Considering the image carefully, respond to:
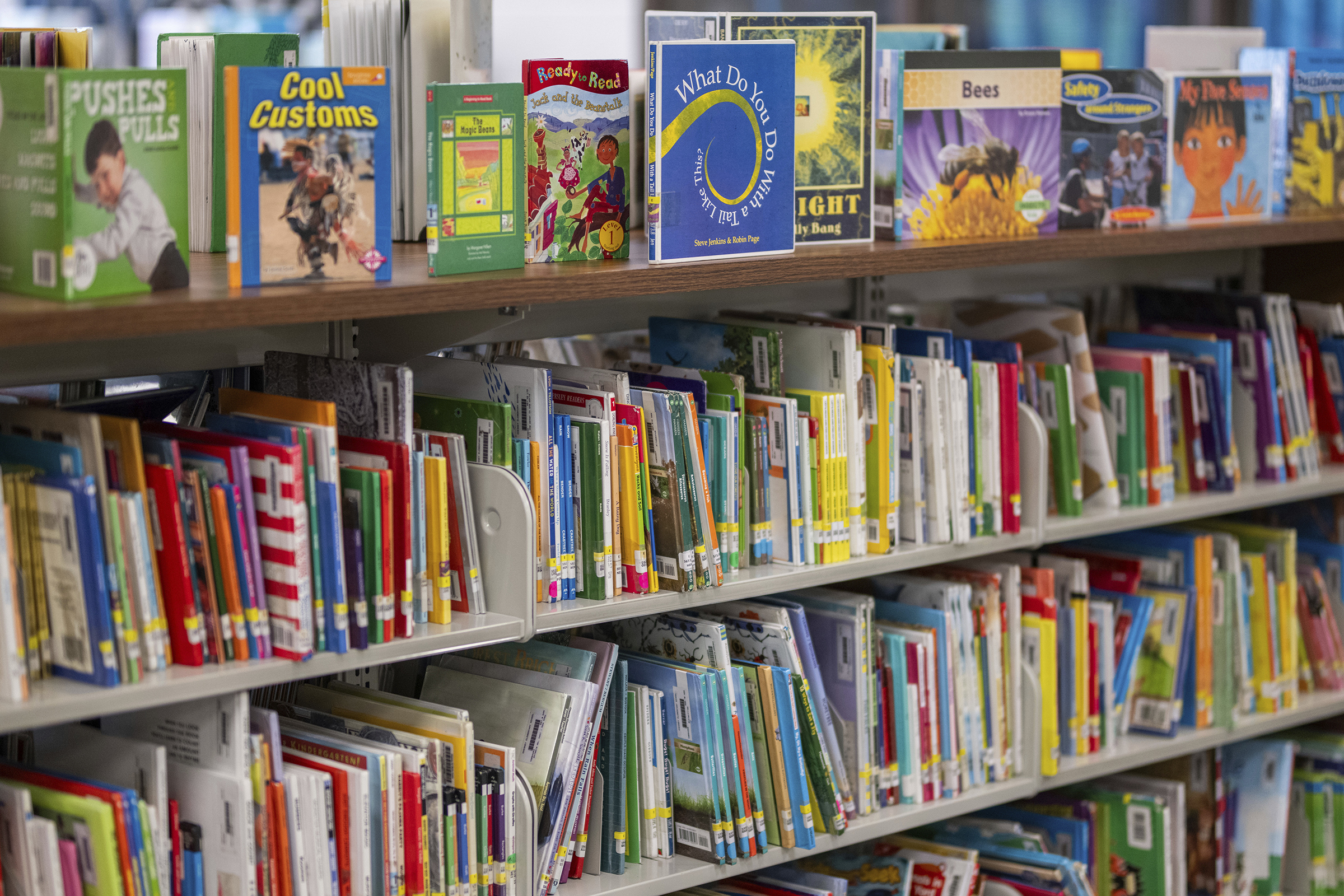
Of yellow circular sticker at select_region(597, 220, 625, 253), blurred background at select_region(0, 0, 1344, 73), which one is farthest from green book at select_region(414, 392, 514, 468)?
blurred background at select_region(0, 0, 1344, 73)

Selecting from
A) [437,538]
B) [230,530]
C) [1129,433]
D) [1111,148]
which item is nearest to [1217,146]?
[1111,148]

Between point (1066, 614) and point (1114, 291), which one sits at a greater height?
point (1114, 291)

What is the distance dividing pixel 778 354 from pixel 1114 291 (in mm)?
1207

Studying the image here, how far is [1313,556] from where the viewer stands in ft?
10.1

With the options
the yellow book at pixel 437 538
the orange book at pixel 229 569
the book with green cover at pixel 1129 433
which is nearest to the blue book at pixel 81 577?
the orange book at pixel 229 569

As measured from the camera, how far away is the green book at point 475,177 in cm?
178

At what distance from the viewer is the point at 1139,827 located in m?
2.78

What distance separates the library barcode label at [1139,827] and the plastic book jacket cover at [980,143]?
1104 millimetres

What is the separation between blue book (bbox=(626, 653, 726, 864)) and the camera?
82.2 inches

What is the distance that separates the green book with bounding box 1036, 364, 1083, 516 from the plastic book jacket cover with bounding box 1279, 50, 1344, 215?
0.69 m

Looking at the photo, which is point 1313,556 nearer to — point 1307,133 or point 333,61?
point 1307,133

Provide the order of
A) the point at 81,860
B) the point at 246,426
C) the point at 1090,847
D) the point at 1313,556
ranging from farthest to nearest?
the point at 1313,556 → the point at 1090,847 → the point at 246,426 → the point at 81,860

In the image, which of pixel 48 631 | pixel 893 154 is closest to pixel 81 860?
pixel 48 631

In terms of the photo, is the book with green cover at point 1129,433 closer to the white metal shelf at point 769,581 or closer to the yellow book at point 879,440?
the white metal shelf at point 769,581
